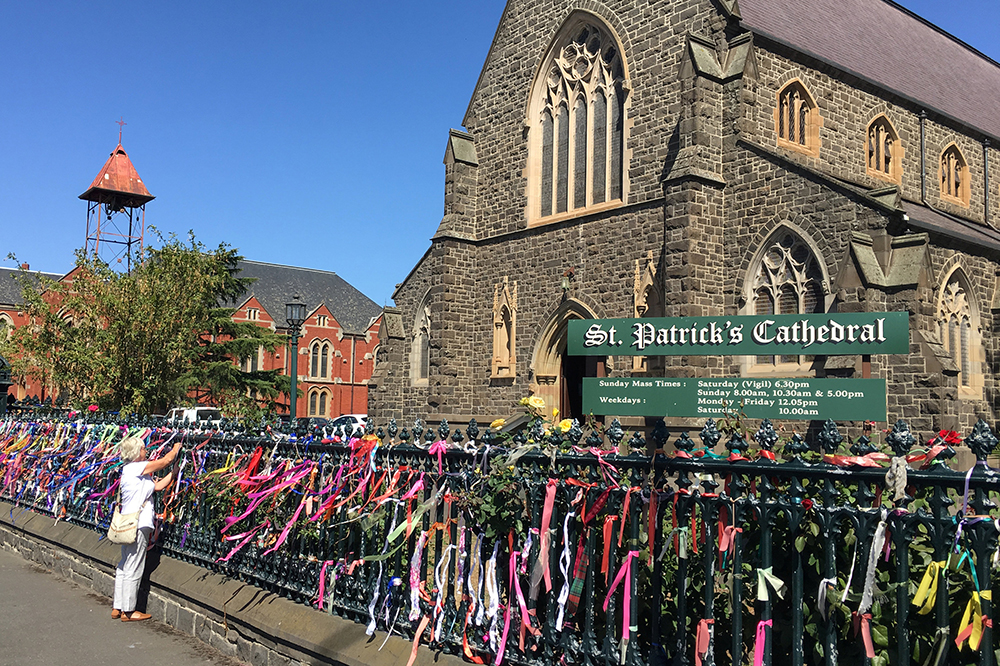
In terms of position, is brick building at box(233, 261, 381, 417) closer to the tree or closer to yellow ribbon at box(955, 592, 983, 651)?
the tree

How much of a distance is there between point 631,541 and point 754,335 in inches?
173

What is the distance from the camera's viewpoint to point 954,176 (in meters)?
24.7

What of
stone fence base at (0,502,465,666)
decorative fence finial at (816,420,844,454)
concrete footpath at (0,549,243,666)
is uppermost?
decorative fence finial at (816,420,844,454)

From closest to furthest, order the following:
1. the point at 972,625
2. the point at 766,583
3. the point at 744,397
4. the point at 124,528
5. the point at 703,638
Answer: the point at 972,625
the point at 766,583
the point at 703,638
the point at 124,528
the point at 744,397

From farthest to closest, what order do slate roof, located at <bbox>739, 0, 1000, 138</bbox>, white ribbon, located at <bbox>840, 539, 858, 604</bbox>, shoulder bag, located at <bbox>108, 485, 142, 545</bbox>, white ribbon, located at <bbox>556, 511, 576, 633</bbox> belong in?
slate roof, located at <bbox>739, 0, 1000, 138</bbox>, shoulder bag, located at <bbox>108, 485, 142, 545</bbox>, white ribbon, located at <bbox>556, 511, 576, 633</bbox>, white ribbon, located at <bbox>840, 539, 858, 604</bbox>

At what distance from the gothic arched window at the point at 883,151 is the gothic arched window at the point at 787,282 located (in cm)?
643

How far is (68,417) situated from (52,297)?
10656 mm

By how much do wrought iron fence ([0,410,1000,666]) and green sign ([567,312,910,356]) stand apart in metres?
2.84

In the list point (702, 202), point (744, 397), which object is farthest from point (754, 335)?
point (702, 202)

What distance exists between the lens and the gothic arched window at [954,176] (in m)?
24.3

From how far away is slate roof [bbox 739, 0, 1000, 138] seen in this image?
20984 millimetres

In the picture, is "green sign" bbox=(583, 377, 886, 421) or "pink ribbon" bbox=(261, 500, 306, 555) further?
"green sign" bbox=(583, 377, 886, 421)

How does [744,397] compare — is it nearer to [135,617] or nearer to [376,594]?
[376,594]

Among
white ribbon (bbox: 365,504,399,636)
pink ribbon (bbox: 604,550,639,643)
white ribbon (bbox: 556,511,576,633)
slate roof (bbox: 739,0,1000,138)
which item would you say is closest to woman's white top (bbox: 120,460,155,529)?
white ribbon (bbox: 365,504,399,636)
